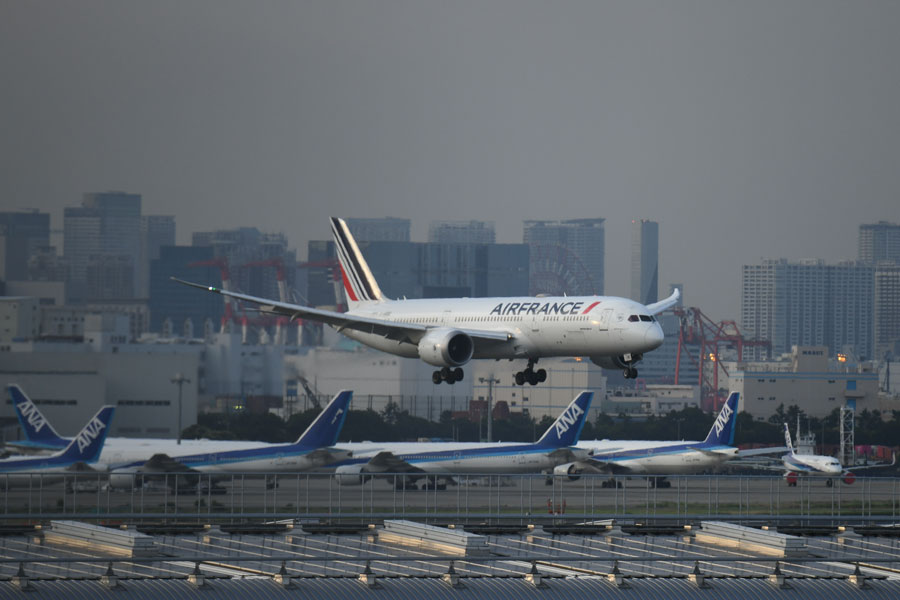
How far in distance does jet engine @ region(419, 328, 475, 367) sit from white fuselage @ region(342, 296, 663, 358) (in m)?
1.25

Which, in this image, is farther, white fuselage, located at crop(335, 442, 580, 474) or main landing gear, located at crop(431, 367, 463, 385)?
white fuselage, located at crop(335, 442, 580, 474)

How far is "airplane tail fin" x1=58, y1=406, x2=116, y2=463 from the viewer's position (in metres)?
78.1

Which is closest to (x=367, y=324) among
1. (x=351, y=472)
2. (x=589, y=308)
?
(x=351, y=472)

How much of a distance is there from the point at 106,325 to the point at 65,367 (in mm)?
58058

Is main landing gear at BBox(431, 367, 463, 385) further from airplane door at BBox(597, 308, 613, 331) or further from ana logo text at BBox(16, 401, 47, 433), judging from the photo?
ana logo text at BBox(16, 401, 47, 433)

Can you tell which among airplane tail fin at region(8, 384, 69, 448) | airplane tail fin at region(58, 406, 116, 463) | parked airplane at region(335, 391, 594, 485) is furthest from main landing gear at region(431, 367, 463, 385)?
airplane tail fin at region(8, 384, 69, 448)

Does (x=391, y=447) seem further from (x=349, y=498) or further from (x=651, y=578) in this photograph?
(x=651, y=578)

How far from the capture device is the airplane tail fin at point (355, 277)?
8594 cm

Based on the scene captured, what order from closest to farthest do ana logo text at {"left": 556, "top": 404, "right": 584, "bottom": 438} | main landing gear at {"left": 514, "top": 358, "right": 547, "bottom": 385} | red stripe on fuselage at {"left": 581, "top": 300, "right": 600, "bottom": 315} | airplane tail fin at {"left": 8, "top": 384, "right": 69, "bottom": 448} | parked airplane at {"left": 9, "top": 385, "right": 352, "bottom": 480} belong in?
red stripe on fuselage at {"left": 581, "top": 300, "right": 600, "bottom": 315}, main landing gear at {"left": 514, "top": 358, "right": 547, "bottom": 385}, parked airplane at {"left": 9, "top": 385, "right": 352, "bottom": 480}, airplane tail fin at {"left": 8, "top": 384, "right": 69, "bottom": 448}, ana logo text at {"left": 556, "top": 404, "right": 584, "bottom": 438}

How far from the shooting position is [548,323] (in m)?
67.9

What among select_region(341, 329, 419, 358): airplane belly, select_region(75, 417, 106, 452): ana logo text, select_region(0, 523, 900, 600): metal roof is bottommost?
select_region(0, 523, 900, 600): metal roof

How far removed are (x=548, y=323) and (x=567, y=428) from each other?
80.1 ft

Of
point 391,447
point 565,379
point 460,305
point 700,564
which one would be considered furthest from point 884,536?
point 565,379

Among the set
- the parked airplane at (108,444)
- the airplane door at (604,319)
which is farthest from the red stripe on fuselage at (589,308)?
the parked airplane at (108,444)
